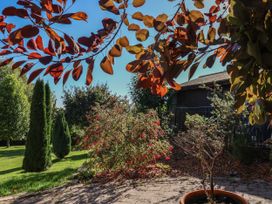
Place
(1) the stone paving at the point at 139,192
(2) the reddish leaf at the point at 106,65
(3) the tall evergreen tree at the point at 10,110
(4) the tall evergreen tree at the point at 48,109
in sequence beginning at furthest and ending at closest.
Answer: (3) the tall evergreen tree at the point at 10,110, (4) the tall evergreen tree at the point at 48,109, (1) the stone paving at the point at 139,192, (2) the reddish leaf at the point at 106,65

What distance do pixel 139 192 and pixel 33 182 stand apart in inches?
133

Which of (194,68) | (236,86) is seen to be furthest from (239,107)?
(194,68)

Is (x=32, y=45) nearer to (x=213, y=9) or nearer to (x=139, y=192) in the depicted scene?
(x=213, y=9)

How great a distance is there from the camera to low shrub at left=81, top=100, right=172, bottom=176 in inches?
326

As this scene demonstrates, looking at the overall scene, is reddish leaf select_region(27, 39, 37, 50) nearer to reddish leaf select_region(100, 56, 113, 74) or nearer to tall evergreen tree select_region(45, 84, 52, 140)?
reddish leaf select_region(100, 56, 113, 74)

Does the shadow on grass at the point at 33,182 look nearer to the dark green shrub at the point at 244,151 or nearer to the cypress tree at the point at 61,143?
the cypress tree at the point at 61,143

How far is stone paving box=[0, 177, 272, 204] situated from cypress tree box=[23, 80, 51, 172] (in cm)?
310

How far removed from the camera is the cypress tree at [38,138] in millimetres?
9805

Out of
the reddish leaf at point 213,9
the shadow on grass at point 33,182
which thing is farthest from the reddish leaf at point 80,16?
the shadow on grass at point 33,182

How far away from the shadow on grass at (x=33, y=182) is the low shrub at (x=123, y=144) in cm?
100

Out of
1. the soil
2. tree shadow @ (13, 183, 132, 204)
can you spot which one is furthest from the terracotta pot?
tree shadow @ (13, 183, 132, 204)

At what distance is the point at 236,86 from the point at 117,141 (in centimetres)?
738

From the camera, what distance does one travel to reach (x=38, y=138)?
10.1 metres

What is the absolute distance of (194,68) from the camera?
3.61 ft
